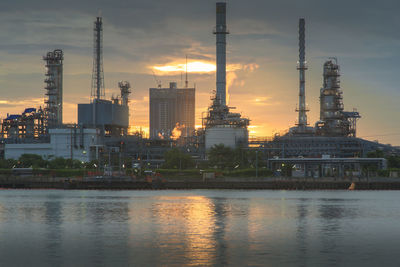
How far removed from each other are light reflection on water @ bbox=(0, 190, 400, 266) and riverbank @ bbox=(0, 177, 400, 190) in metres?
54.1

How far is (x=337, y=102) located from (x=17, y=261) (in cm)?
15960

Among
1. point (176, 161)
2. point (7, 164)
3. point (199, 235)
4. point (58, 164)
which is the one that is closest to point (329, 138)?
point (176, 161)

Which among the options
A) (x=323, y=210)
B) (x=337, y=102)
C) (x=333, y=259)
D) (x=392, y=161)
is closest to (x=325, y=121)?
(x=337, y=102)

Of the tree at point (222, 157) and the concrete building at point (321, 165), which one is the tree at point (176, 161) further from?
the concrete building at point (321, 165)

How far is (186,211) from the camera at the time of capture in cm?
8600

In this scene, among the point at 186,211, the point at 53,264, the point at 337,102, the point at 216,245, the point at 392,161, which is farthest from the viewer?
the point at 337,102

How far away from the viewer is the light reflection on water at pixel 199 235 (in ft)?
151

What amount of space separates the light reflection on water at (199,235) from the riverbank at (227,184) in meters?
54.1

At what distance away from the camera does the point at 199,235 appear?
59812 mm

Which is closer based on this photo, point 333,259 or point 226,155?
point 333,259

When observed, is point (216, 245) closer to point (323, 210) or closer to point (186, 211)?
point (186, 211)

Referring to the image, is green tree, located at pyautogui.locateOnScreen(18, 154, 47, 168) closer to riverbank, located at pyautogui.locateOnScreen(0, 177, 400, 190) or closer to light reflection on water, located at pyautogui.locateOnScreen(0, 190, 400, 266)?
riverbank, located at pyautogui.locateOnScreen(0, 177, 400, 190)

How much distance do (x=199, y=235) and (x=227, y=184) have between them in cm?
9196

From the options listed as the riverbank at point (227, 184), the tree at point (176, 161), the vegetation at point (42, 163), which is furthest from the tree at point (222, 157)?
the vegetation at point (42, 163)
